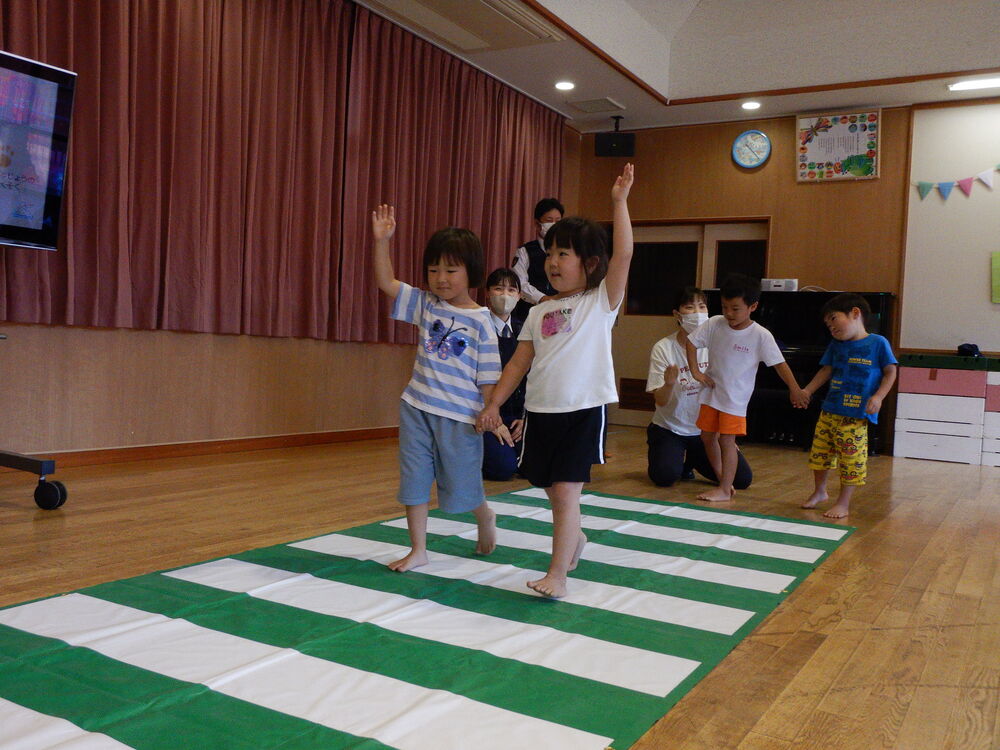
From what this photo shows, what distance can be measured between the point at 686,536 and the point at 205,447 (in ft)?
8.48

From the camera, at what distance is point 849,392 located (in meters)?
3.28

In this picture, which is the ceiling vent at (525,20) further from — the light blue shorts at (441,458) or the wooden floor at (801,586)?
the light blue shorts at (441,458)

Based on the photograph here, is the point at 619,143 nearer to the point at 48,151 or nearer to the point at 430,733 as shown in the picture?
the point at 48,151

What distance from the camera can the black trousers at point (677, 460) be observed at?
3.87m

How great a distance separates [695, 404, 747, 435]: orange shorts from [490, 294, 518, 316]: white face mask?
97 cm

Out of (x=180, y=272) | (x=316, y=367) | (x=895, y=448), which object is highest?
(x=180, y=272)

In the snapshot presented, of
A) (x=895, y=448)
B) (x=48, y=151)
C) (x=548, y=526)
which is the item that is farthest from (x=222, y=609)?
(x=895, y=448)

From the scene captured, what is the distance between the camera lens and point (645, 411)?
723 centimetres

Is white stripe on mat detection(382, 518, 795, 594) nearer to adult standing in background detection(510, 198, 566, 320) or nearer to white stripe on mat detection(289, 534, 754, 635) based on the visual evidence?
white stripe on mat detection(289, 534, 754, 635)

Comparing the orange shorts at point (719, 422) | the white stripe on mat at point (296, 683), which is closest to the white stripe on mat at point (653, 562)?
the white stripe on mat at point (296, 683)

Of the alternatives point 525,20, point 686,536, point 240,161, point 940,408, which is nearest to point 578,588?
point 686,536

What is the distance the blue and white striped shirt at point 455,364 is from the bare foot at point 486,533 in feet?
1.16

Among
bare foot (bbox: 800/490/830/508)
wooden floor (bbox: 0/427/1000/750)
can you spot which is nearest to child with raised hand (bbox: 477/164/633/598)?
wooden floor (bbox: 0/427/1000/750)

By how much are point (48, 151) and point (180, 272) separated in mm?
925
